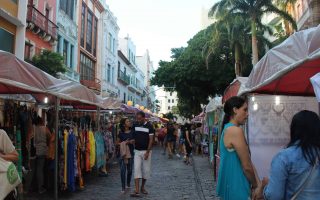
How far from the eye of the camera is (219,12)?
27.6 meters

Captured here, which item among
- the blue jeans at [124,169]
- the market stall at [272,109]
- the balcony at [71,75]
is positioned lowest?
the blue jeans at [124,169]

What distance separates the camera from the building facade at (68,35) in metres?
25.7

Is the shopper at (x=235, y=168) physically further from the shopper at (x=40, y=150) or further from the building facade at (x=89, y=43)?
the building facade at (x=89, y=43)

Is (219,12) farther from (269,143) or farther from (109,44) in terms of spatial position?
(269,143)

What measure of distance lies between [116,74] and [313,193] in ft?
144

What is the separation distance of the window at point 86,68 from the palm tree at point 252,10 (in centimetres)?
1138

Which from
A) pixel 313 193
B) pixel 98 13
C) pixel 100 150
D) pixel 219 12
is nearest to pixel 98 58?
pixel 98 13

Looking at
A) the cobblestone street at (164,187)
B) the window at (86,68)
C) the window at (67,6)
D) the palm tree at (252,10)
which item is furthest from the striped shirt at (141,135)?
the window at (86,68)

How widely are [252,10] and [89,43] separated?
1450 centimetres

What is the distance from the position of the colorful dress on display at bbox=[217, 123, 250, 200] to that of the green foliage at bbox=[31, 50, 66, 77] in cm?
1669

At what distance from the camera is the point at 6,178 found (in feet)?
14.9

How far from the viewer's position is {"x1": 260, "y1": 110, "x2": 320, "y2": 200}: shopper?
9.23 feet

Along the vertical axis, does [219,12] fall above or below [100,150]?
above

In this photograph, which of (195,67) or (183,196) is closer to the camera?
(183,196)
